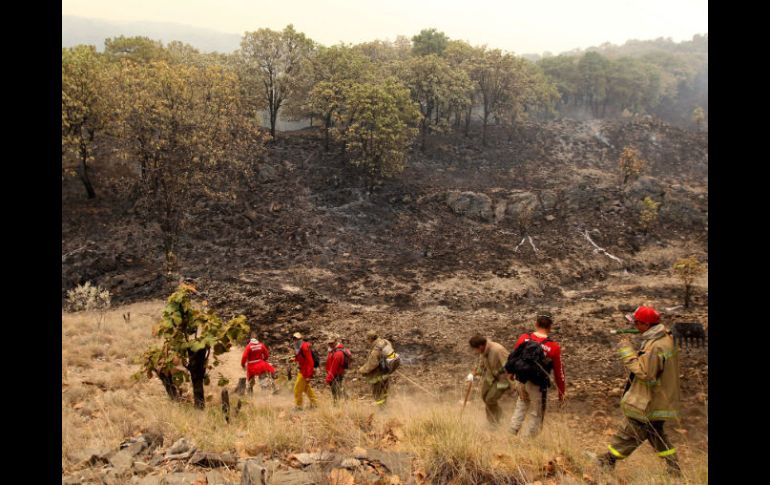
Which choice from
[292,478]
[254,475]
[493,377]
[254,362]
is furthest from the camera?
[254,362]

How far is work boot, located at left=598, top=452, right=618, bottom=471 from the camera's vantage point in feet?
16.8

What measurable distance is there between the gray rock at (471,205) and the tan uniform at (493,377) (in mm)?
21082

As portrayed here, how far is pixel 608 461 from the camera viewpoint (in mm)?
5242

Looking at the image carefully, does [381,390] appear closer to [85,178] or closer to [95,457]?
[95,457]

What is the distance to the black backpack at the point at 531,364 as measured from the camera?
598 centimetres

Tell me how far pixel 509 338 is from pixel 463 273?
6164 millimetres

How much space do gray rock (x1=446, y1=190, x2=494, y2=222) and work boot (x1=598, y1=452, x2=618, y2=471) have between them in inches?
881

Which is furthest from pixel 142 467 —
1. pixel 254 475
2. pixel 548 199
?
pixel 548 199

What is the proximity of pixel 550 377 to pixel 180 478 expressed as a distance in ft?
15.7

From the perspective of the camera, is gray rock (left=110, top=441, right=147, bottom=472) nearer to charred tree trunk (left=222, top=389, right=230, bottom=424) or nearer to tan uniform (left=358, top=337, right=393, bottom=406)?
charred tree trunk (left=222, top=389, right=230, bottom=424)

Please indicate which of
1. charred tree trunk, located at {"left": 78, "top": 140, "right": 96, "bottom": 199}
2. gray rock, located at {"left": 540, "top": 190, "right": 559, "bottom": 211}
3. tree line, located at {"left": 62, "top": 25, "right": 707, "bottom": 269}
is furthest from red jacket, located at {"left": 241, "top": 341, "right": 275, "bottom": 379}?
gray rock, located at {"left": 540, "top": 190, "right": 559, "bottom": 211}
